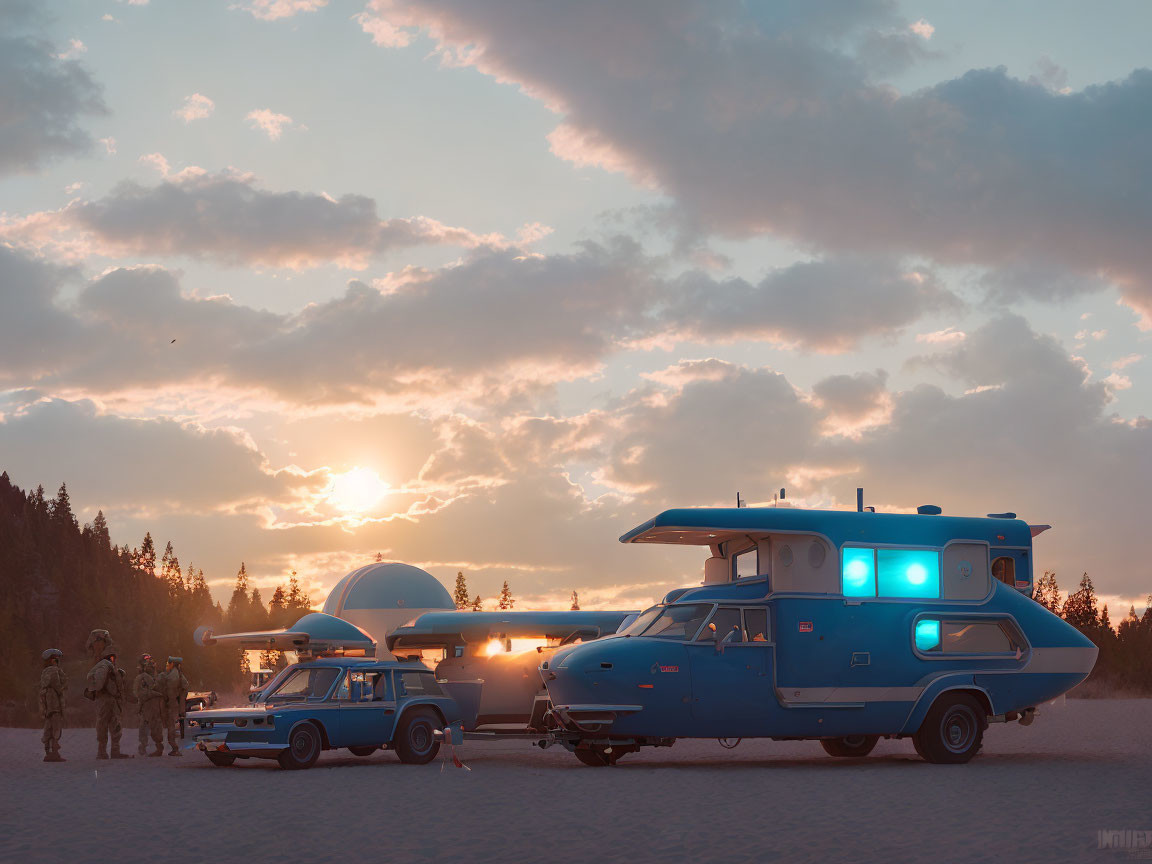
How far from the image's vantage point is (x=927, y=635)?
21.6 meters

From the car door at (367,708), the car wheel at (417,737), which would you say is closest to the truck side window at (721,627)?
the car wheel at (417,737)

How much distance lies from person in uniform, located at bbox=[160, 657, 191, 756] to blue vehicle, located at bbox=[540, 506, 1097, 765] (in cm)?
920

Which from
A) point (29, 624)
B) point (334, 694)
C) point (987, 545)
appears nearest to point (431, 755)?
point (334, 694)

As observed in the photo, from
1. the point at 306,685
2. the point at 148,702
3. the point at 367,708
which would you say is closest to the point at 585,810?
the point at 367,708

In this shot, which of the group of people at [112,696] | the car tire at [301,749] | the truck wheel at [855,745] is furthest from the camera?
the group of people at [112,696]

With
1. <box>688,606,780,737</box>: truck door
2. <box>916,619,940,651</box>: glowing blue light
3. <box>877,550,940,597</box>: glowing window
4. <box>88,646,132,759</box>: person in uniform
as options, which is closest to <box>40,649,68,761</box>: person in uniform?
<box>88,646,132,759</box>: person in uniform

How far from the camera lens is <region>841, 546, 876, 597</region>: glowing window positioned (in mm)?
21172

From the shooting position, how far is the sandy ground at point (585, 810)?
11.3 metres

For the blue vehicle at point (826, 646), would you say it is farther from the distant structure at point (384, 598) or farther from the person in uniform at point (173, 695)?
the distant structure at point (384, 598)

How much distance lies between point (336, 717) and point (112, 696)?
600cm

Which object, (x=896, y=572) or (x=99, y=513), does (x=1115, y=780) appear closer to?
(x=896, y=572)

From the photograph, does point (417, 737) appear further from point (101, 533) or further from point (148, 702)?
point (101, 533)

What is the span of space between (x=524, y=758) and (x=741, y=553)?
6.01 m

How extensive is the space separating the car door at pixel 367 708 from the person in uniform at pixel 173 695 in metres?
6.01
